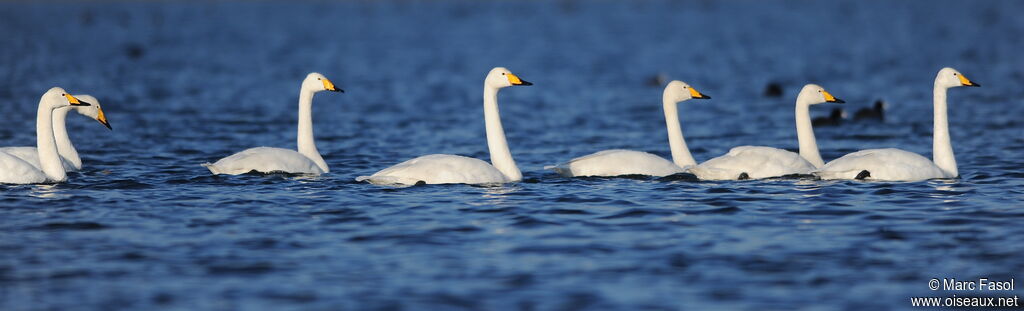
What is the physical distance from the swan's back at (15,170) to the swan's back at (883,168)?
27.5 feet

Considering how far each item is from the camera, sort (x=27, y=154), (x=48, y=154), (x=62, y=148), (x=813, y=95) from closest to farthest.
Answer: (x=48, y=154), (x=27, y=154), (x=813, y=95), (x=62, y=148)

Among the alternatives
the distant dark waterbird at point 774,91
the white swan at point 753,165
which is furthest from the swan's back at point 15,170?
the distant dark waterbird at point 774,91

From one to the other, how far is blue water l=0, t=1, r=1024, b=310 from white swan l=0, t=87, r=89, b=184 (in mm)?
250

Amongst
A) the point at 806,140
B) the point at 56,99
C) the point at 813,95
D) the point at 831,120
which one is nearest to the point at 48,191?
the point at 56,99

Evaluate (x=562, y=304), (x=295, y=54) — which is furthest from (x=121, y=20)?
(x=562, y=304)

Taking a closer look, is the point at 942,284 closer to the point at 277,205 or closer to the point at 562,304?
the point at 562,304

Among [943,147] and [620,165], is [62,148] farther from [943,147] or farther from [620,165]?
[943,147]

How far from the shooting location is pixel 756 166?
49.6 ft

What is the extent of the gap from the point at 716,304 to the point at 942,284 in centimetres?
178

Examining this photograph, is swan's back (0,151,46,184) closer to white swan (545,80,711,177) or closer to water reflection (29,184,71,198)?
water reflection (29,184,71,198)

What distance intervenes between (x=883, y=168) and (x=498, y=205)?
4.25 metres

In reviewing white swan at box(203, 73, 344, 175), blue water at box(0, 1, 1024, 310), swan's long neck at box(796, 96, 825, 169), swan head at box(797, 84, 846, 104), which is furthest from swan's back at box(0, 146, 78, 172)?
swan head at box(797, 84, 846, 104)

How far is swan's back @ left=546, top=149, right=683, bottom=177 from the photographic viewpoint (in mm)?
15359

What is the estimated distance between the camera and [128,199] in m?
14.1
